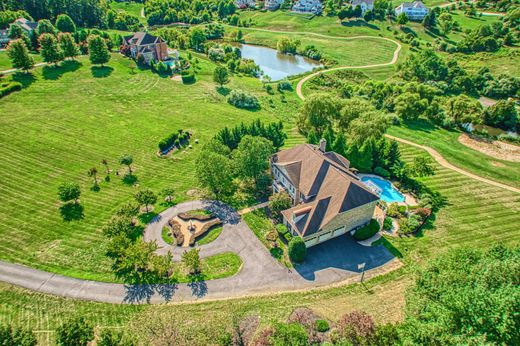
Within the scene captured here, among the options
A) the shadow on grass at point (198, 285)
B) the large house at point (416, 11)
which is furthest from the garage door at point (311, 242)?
the large house at point (416, 11)

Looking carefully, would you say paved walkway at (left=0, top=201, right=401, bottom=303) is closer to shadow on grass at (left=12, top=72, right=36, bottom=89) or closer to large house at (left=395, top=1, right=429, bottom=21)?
shadow on grass at (left=12, top=72, right=36, bottom=89)

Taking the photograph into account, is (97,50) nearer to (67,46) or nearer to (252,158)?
(67,46)

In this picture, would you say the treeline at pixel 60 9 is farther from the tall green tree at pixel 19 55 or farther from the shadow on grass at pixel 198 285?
the shadow on grass at pixel 198 285

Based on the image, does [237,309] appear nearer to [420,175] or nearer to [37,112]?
[420,175]

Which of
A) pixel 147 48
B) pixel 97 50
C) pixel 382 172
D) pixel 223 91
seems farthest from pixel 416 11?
pixel 97 50

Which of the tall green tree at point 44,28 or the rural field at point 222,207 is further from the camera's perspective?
the tall green tree at point 44,28

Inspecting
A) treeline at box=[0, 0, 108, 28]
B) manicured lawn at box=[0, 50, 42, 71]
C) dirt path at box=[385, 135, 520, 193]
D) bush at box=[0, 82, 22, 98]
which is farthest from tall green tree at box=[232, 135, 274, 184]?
treeline at box=[0, 0, 108, 28]
